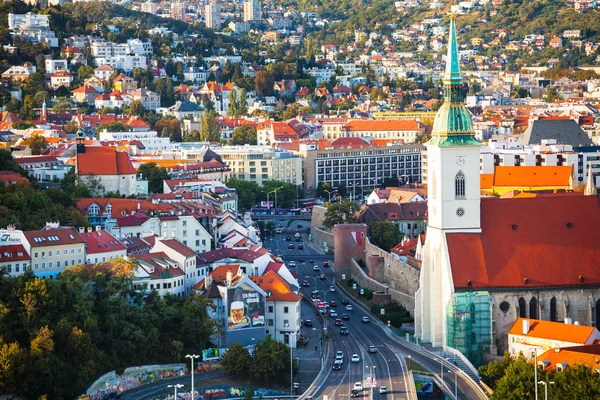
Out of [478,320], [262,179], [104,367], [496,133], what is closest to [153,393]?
[104,367]

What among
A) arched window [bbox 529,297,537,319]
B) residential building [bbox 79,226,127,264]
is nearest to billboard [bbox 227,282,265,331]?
residential building [bbox 79,226,127,264]

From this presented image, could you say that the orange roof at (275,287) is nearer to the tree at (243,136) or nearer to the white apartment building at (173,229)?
the white apartment building at (173,229)

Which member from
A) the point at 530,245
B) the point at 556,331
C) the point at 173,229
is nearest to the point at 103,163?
the point at 173,229

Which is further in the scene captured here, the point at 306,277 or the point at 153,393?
the point at 306,277

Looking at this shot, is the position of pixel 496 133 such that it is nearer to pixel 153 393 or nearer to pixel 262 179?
pixel 262 179

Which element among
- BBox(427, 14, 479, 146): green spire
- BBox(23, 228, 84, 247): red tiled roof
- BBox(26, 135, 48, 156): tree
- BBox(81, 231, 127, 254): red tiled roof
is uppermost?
BBox(427, 14, 479, 146): green spire

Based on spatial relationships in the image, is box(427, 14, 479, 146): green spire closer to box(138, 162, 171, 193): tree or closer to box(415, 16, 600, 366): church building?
box(415, 16, 600, 366): church building
